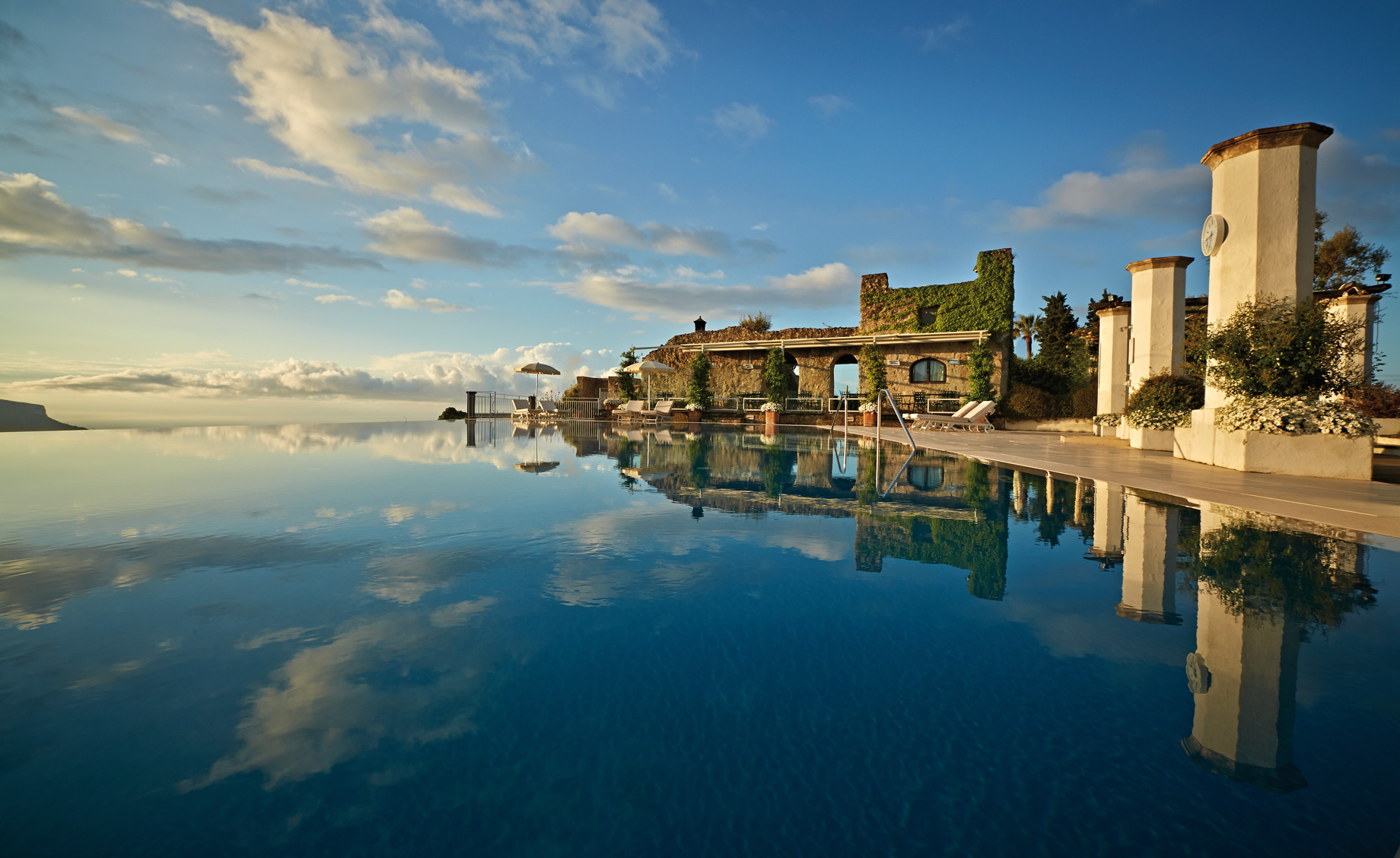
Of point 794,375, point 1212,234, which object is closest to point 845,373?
point 794,375

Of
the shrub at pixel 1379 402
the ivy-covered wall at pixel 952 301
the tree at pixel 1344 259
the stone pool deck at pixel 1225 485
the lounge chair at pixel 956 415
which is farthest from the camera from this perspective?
the ivy-covered wall at pixel 952 301

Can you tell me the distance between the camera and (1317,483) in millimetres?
6988

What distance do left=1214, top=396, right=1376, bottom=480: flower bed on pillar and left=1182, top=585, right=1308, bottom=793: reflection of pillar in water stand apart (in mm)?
7209

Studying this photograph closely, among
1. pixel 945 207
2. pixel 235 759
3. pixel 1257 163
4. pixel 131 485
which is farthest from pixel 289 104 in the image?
pixel 945 207

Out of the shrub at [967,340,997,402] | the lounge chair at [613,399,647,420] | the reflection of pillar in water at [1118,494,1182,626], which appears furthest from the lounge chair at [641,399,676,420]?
the reflection of pillar in water at [1118,494,1182,626]

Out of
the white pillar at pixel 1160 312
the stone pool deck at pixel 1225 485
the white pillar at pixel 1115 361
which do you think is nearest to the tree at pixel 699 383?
the stone pool deck at pixel 1225 485

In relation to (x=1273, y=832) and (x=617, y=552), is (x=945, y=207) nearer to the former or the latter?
(x=617, y=552)

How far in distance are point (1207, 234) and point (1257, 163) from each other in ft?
3.74

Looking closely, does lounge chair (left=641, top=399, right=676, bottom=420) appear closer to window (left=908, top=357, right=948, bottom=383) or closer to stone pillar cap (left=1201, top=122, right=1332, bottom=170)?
window (left=908, top=357, right=948, bottom=383)

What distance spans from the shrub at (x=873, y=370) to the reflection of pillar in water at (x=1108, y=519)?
1595cm

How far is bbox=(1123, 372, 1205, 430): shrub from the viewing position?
37.1 feet

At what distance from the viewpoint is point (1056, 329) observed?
26828 mm

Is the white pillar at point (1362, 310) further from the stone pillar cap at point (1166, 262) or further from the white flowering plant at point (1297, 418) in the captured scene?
the white flowering plant at point (1297, 418)

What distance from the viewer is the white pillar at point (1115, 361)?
607 inches
